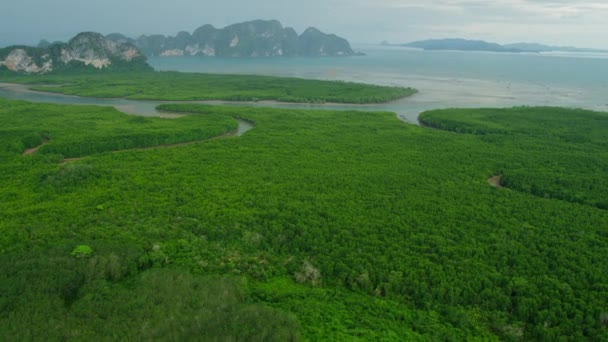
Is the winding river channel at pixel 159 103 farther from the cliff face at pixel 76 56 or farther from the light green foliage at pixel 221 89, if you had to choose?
the cliff face at pixel 76 56

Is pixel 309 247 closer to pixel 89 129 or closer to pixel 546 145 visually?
pixel 546 145

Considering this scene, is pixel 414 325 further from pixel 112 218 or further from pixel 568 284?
pixel 112 218

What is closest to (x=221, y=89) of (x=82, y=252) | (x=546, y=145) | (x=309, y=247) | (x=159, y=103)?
(x=159, y=103)

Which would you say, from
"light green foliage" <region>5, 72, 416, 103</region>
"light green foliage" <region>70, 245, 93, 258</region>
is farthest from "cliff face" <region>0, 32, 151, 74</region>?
"light green foliage" <region>70, 245, 93, 258</region>

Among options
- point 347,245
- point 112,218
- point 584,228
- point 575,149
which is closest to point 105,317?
point 112,218

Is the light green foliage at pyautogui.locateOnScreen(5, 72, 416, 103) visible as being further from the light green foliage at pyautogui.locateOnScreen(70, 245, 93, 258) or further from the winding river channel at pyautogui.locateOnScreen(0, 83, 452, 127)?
the light green foliage at pyautogui.locateOnScreen(70, 245, 93, 258)

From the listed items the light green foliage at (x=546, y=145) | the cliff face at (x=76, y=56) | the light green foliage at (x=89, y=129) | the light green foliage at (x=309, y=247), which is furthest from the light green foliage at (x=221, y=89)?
the light green foliage at (x=309, y=247)

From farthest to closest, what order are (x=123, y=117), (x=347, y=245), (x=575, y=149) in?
(x=123, y=117) → (x=575, y=149) → (x=347, y=245)
